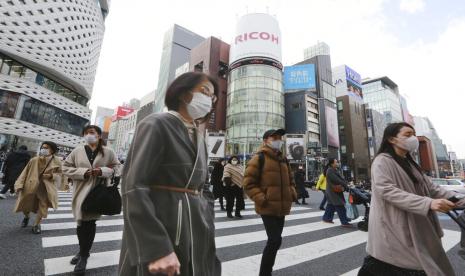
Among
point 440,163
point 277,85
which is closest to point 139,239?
point 277,85

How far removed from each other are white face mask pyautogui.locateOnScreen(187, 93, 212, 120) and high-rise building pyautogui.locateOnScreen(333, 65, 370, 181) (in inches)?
2474

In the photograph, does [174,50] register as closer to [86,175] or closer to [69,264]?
[86,175]

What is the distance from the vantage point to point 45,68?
35000 millimetres

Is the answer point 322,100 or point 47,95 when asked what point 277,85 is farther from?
point 47,95

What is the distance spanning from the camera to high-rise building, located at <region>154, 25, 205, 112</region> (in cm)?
9269

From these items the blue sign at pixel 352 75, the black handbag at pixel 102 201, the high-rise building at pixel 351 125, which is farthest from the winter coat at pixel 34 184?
the blue sign at pixel 352 75

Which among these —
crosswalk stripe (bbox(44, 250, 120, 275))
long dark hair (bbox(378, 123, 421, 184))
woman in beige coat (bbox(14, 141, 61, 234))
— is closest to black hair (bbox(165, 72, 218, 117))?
long dark hair (bbox(378, 123, 421, 184))

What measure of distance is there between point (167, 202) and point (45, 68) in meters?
44.4

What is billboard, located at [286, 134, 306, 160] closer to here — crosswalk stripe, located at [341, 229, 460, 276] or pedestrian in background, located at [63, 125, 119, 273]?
crosswalk stripe, located at [341, 229, 460, 276]

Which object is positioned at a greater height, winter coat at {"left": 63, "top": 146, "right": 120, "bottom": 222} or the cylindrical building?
the cylindrical building

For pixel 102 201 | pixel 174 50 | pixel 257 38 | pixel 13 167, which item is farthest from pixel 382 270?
pixel 174 50

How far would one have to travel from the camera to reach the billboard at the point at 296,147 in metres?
37.6

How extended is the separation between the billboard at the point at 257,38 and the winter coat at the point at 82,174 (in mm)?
44765

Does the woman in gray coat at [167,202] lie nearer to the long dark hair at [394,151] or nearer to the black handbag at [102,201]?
the long dark hair at [394,151]
